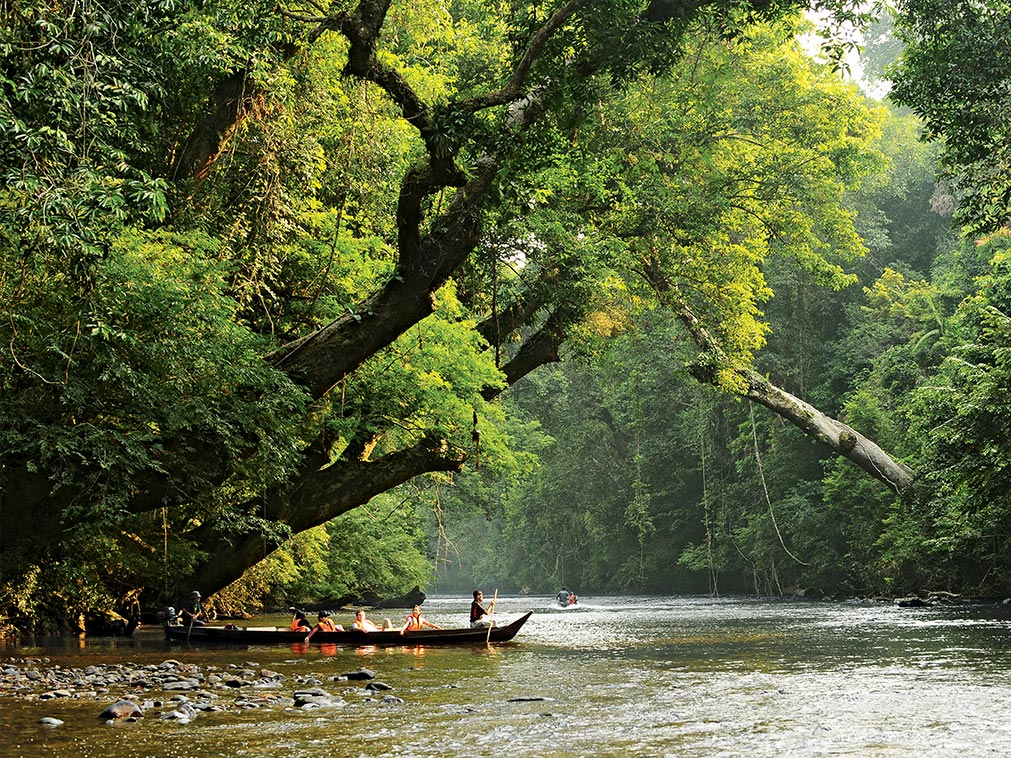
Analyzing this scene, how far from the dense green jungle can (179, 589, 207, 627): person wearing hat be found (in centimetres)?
67

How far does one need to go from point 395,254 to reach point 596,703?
33.8 ft

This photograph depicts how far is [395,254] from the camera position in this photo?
741 inches

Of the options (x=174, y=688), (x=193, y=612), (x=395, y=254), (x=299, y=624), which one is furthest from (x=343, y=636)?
(x=174, y=688)

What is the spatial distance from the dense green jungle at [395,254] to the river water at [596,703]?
3029mm

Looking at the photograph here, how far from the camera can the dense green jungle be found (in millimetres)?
11172

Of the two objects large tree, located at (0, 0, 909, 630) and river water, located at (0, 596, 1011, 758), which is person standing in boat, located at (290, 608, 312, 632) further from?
large tree, located at (0, 0, 909, 630)

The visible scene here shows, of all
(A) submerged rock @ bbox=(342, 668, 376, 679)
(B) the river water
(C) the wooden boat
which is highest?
(C) the wooden boat

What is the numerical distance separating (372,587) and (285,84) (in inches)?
1227

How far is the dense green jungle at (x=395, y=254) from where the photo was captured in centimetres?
1117

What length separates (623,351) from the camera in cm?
4250

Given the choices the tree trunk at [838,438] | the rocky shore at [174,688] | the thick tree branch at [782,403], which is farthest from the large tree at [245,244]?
the tree trunk at [838,438]

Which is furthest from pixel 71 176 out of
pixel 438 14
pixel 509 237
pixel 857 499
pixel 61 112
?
pixel 857 499

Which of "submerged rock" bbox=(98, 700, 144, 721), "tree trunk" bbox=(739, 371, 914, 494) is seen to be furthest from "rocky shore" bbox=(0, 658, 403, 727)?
"tree trunk" bbox=(739, 371, 914, 494)

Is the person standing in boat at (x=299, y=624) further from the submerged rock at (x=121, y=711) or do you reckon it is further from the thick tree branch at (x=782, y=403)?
the thick tree branch at (x=782, y=403)
